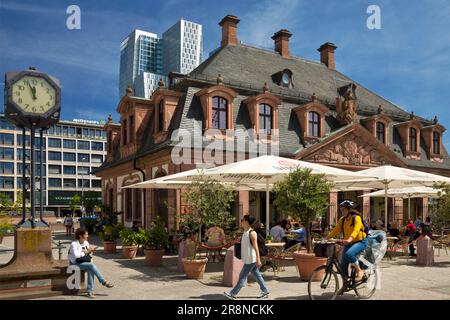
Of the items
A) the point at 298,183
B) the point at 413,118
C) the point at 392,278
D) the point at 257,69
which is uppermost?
the point at 257,69

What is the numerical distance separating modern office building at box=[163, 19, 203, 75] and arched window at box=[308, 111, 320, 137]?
12026cm

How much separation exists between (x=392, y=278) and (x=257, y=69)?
59.4ft

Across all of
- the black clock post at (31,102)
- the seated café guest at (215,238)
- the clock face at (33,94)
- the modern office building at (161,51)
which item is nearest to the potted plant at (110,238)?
the seated café guest at (215,238)

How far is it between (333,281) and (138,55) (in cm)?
14240

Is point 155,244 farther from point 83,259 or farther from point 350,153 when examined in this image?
point 350,153

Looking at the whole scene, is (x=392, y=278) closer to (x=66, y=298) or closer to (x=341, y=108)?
(x=66, y=298)

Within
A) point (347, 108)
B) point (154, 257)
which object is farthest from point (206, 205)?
point (347, 108)

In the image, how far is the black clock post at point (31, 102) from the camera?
9062mm

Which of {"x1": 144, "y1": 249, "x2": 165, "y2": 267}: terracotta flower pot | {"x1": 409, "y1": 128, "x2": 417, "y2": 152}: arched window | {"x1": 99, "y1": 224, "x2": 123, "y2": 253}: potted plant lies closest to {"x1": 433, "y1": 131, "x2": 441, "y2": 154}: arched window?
{"x1": 409, "y1": 128, "x2": 417, "y2": 152}: arched window

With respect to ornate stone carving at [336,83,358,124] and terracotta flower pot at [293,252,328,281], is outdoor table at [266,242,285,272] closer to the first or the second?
terracotta flower pot at [293,252,328,281]

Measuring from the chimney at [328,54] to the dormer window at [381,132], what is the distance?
27.7ft

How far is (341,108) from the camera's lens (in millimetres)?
25844

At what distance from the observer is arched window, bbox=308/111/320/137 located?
24453 mm
